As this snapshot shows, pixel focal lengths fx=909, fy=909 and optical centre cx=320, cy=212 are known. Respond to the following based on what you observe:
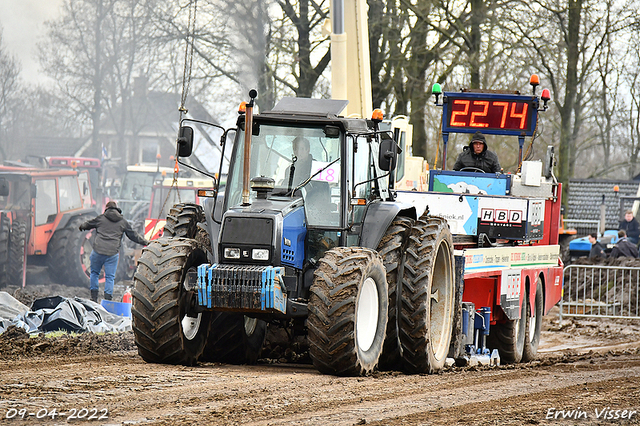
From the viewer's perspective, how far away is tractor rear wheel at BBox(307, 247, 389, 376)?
7426mm

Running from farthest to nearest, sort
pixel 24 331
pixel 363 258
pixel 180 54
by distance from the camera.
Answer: pixel 180 54 → pixel 24 331 → pixel 363 258

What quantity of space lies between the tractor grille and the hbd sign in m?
4.60

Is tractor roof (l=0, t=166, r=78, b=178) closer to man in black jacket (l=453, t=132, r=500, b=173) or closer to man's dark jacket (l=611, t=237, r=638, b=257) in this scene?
man in black jacket (l=453, t=132, r=500, b=173)

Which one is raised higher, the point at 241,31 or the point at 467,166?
the point at 241,31

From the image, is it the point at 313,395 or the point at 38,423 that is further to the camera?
the point at 313,395

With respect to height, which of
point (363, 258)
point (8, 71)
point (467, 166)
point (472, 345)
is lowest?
point (472, 345)

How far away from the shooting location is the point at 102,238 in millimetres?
15977

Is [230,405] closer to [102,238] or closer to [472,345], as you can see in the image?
[472,345]

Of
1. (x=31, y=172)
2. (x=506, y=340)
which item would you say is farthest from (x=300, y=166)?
(x=31, y=172)

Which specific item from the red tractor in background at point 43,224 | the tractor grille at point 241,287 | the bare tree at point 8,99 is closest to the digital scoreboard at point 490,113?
the tractor grille at point 241,287

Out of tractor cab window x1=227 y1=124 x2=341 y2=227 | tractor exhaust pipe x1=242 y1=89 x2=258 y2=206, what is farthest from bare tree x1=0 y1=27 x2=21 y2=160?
tractor exhaust pipe x1=242 y1=89 x2=258 y2=206

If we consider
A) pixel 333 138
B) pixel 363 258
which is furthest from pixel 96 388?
pixel 333 138

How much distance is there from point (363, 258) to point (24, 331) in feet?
16.7

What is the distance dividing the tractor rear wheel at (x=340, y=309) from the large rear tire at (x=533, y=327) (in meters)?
5.30
